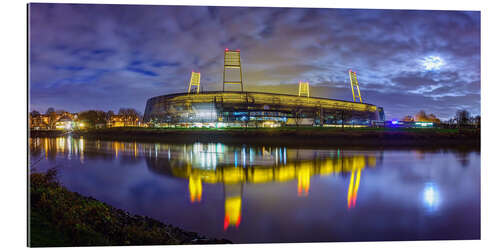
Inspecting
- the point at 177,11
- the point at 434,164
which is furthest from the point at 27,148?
the point at 434,164

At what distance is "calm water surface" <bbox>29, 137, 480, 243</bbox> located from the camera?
23.5 ft

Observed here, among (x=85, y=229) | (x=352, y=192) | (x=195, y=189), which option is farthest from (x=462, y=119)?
(x=85, y=229)

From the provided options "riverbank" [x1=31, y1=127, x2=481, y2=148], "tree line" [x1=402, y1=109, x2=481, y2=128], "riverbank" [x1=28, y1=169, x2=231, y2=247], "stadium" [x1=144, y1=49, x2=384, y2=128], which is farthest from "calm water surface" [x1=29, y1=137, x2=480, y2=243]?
"stadium" [x1=144, y1=49, x2=384, y2=128]

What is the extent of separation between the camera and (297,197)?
31.4 feet

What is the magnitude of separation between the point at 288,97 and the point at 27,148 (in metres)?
58.3

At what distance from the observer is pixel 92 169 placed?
596 inches

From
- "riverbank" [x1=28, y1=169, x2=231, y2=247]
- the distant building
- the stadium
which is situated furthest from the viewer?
the distant building

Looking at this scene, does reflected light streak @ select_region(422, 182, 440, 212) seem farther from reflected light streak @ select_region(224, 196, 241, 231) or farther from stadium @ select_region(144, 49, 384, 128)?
stadium @ select_region(144, 49, 384, 128)

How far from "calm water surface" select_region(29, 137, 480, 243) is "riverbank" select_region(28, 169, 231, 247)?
645 mm

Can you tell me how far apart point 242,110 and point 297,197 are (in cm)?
4740

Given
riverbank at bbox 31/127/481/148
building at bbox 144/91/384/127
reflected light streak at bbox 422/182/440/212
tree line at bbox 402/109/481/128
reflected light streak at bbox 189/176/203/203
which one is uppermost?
building at bbox 144/91/384/127

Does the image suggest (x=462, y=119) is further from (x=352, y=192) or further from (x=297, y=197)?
(x=297, y=197)

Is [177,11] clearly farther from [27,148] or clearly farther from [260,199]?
[260,199]

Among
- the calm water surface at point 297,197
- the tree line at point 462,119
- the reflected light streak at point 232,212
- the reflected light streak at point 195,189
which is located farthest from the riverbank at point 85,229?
the tree line at point 462,119
